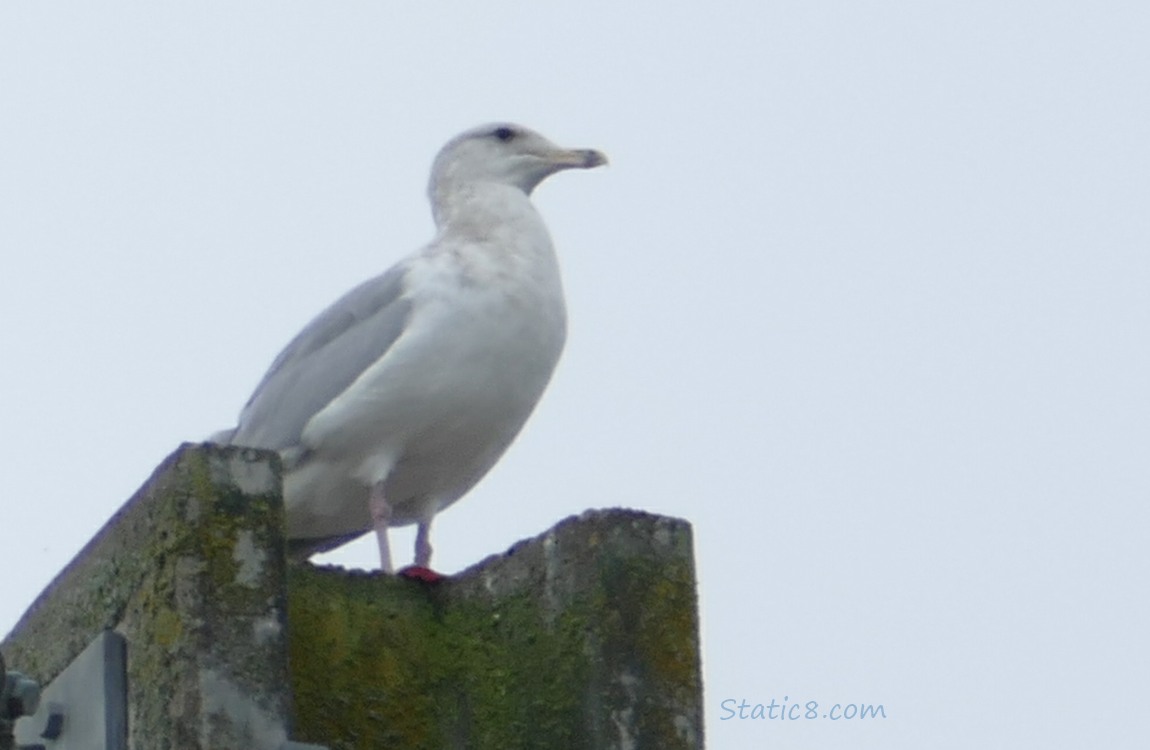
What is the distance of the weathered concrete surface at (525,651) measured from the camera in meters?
5.83

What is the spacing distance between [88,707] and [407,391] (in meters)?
3.37

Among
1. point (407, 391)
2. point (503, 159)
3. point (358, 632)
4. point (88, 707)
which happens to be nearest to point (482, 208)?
point (503, 159)

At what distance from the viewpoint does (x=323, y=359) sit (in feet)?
30.6

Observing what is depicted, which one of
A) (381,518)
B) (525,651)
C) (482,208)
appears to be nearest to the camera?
(525,651)

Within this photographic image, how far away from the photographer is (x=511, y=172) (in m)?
10.9

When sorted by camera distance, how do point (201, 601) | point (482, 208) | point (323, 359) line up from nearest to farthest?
point (201, 601) → point (323, 359) → point (482, 208)

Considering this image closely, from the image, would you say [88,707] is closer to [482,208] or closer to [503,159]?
[482,208]

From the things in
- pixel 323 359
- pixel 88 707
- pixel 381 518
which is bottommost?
pixel 88 707

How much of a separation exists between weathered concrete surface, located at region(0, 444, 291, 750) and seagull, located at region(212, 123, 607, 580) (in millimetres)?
3043

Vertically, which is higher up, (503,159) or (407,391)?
(503,159)

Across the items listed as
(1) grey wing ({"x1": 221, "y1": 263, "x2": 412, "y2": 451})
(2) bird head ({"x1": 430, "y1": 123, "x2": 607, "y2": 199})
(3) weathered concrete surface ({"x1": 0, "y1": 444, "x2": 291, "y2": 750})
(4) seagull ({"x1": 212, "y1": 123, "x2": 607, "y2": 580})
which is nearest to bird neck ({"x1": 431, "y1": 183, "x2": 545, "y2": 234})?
(2) bird head ({"x1": 430, "y1": 123, "x2": 607, "y2": 199})

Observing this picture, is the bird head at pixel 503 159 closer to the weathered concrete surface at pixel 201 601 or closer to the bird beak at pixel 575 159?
the bird beak at pixel 575 159

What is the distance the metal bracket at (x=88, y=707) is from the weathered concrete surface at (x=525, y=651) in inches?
16.5

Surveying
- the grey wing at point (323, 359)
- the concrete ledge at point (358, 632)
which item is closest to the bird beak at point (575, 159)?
the grey wing at point (323, 359)
